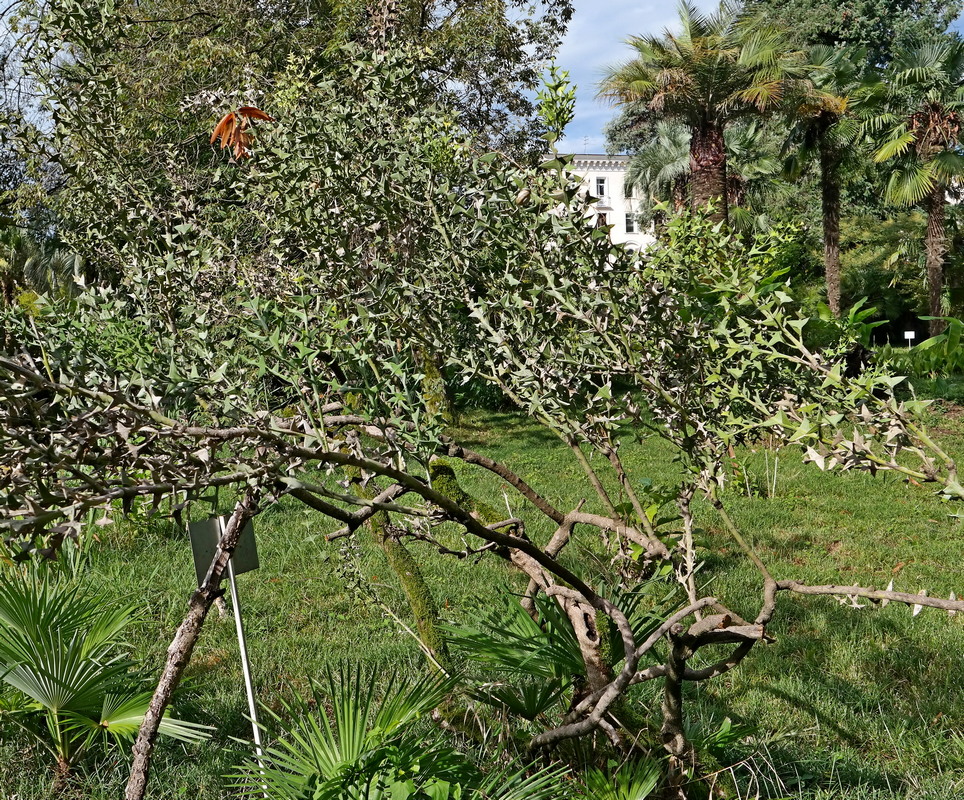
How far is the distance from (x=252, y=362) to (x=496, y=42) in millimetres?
11195

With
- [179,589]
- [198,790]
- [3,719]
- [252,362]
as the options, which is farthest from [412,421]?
[179,589]

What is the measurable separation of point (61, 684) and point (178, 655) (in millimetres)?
1481

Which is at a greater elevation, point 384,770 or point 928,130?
point 928,130

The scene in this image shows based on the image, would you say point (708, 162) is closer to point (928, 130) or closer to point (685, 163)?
point (928, 130)

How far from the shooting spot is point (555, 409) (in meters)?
2.04

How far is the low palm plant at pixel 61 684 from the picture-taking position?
323 centimetres

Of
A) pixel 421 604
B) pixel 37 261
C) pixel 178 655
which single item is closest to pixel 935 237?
pixel 421 604

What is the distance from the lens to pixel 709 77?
1402 cm

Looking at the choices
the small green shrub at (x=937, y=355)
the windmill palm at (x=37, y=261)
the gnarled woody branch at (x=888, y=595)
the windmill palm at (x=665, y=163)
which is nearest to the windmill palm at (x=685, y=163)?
the windmill palm at (x=665, y=163)

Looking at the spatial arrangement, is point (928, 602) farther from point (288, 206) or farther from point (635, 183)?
point (635, 183)

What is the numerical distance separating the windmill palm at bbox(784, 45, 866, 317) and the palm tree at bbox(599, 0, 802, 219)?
1.72 meters

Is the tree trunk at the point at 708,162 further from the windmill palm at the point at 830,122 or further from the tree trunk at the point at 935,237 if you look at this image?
the tree trunk at the point at 935,237

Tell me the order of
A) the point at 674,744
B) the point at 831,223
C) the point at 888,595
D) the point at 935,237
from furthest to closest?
the point at 935,237 → the point at 831,223 → the point at 674,744 → the point at 888,595

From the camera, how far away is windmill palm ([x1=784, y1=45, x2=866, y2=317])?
16.0 metres
